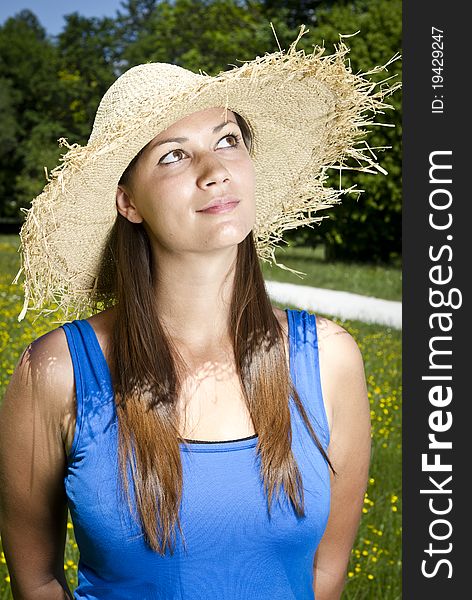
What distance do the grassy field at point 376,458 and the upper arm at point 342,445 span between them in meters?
1.37

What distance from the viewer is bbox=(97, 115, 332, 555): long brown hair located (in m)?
2.12

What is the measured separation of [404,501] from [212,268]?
211cm

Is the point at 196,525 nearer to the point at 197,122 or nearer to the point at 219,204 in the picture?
the point at 219,204

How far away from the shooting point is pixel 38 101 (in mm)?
37938

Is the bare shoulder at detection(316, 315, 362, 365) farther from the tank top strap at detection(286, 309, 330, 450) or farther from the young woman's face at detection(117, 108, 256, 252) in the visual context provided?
the young woman's face at detection(117, 108, 256, 252)

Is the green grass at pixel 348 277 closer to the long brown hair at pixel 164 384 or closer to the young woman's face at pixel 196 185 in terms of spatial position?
the long brown hair at pixel 164 384

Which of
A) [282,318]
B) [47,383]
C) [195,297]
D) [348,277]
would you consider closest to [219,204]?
[195,297]

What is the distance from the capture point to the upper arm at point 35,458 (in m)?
2.21

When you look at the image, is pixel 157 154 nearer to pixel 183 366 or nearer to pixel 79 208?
pixel 79 208

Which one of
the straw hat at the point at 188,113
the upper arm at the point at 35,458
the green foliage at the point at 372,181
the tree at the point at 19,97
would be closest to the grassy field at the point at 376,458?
the straw hat at the point at 188,113

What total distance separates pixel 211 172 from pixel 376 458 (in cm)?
365

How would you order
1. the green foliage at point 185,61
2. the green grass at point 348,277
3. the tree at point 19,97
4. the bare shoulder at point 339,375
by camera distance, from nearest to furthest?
1. the bare shoulder at point 339,375
2. the green grass at point 348,277
3. the green foliage at point 185,61
4. the tree at point 19,97

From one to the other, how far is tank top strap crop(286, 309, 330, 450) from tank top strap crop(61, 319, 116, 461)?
483mm

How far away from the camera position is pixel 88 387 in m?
2.20
